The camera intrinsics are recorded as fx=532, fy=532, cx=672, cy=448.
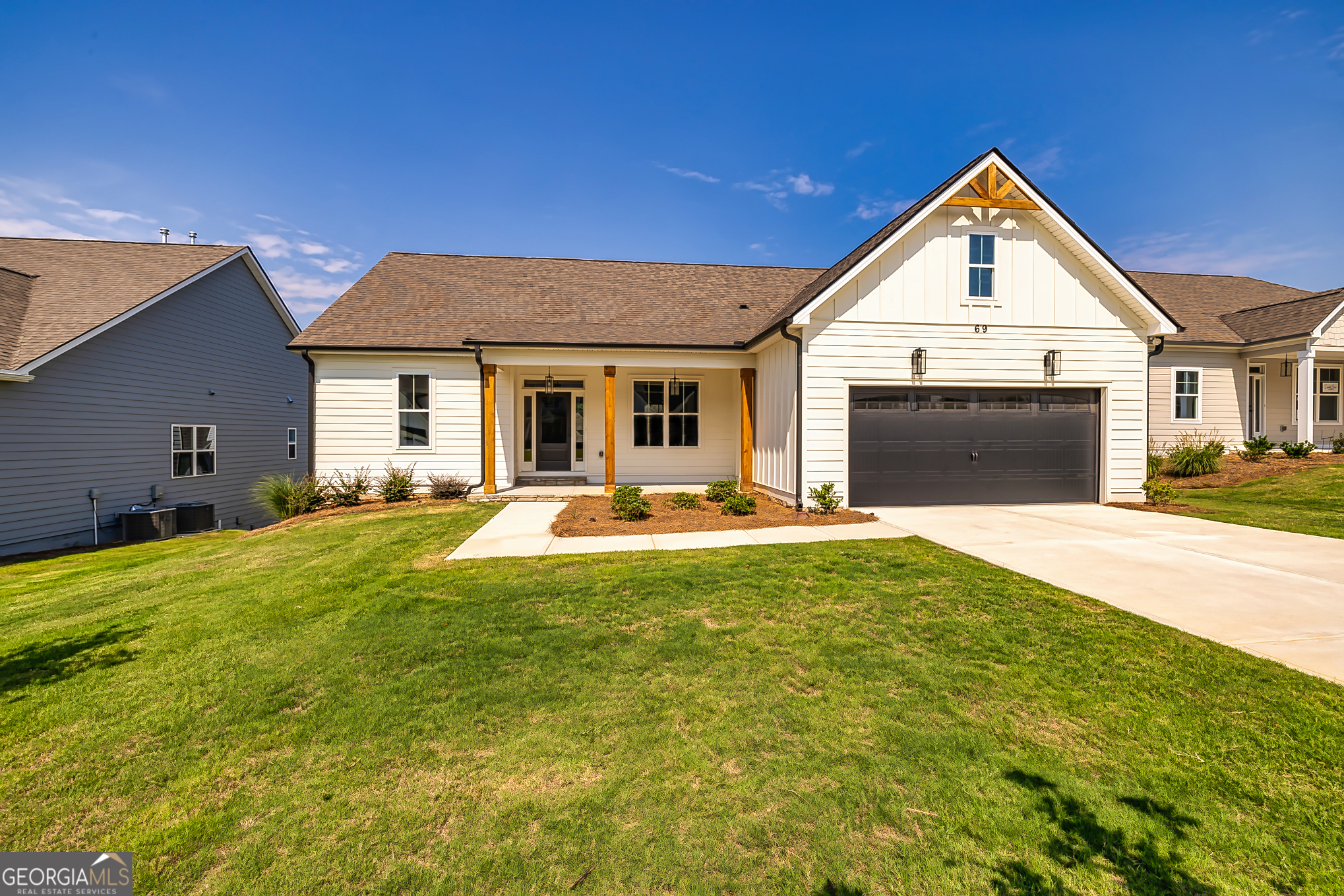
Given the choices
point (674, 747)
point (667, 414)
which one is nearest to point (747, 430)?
point (667, 414)

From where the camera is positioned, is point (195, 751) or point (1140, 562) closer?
point (195, 751)

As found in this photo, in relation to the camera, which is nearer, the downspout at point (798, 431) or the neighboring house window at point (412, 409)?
the downspout at point (798, 431)

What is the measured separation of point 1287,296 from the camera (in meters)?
19.2

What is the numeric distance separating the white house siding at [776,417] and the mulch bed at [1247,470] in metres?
10.7

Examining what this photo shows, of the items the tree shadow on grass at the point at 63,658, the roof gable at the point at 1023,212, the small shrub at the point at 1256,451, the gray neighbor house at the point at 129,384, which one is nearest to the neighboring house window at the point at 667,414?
the roof gable at the point at 1023,212

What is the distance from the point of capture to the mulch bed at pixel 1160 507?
32.8 ft

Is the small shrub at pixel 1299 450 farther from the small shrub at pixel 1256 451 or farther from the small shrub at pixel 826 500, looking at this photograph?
the small shrub at pixel 826 500

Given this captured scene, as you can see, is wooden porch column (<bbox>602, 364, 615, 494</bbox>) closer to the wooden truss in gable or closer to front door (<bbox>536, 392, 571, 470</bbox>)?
front door (<bbox>536, 392, 571, 470</bbox>)

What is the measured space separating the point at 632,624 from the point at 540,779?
1.94 meters

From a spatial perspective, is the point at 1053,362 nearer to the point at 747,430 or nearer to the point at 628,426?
the point at 747,430

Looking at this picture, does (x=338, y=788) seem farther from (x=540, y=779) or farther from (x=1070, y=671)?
(x=1070, y=671)

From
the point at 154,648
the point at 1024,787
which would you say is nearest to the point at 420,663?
the point at 154,648

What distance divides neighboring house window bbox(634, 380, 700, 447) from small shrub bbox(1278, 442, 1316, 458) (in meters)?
16.5

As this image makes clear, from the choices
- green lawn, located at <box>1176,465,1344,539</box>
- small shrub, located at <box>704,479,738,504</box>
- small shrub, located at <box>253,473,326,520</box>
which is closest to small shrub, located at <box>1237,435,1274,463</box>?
green lawn, located at <box>1176,465,1344,539</box>
